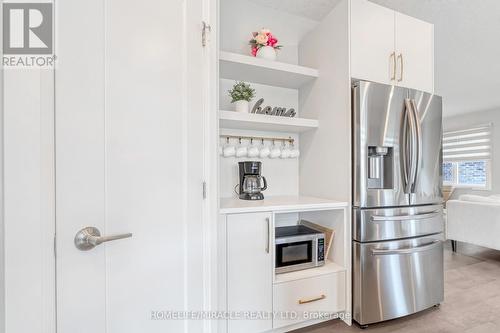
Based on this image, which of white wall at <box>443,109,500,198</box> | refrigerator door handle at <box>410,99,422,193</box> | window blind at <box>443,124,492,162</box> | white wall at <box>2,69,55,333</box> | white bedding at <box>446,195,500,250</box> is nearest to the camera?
white wall at <box>2,69,55,333</box>

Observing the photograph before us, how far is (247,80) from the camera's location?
6.95 ft

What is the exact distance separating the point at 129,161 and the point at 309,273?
1.44m

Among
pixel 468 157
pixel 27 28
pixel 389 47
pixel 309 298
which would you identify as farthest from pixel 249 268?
pixel 468 157

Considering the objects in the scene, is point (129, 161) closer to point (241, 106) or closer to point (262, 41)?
point (241, 106)

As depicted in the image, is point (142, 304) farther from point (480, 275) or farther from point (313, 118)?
point (480, 275)

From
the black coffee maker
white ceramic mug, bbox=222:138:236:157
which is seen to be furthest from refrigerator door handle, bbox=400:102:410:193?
white ceramic mug, bbox=222:138:236:157

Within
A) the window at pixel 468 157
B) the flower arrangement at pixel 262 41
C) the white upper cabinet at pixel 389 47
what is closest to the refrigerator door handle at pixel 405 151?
the white upper cabinet at pixel 389 47

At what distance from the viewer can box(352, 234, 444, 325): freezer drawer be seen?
175cm

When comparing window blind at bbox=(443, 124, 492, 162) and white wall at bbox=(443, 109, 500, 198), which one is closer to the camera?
white wall at bbox=(443, 109, 500, 198)

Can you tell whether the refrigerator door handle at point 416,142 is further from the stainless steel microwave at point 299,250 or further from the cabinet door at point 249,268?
the cabinet door at point 249,268

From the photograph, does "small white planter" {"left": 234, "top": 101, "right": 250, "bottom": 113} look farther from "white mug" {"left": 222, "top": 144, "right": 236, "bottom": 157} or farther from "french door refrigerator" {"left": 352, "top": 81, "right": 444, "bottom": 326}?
"french door refrigerator" {"left": 352, "top": 81, "right": 444, "bottom": 326}

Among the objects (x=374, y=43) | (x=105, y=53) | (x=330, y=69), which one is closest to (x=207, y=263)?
(x=105, y=53)

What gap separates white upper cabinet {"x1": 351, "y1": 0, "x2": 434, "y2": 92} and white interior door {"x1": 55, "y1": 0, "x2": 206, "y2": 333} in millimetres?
1241

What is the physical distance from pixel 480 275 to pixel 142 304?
11.7 ft
